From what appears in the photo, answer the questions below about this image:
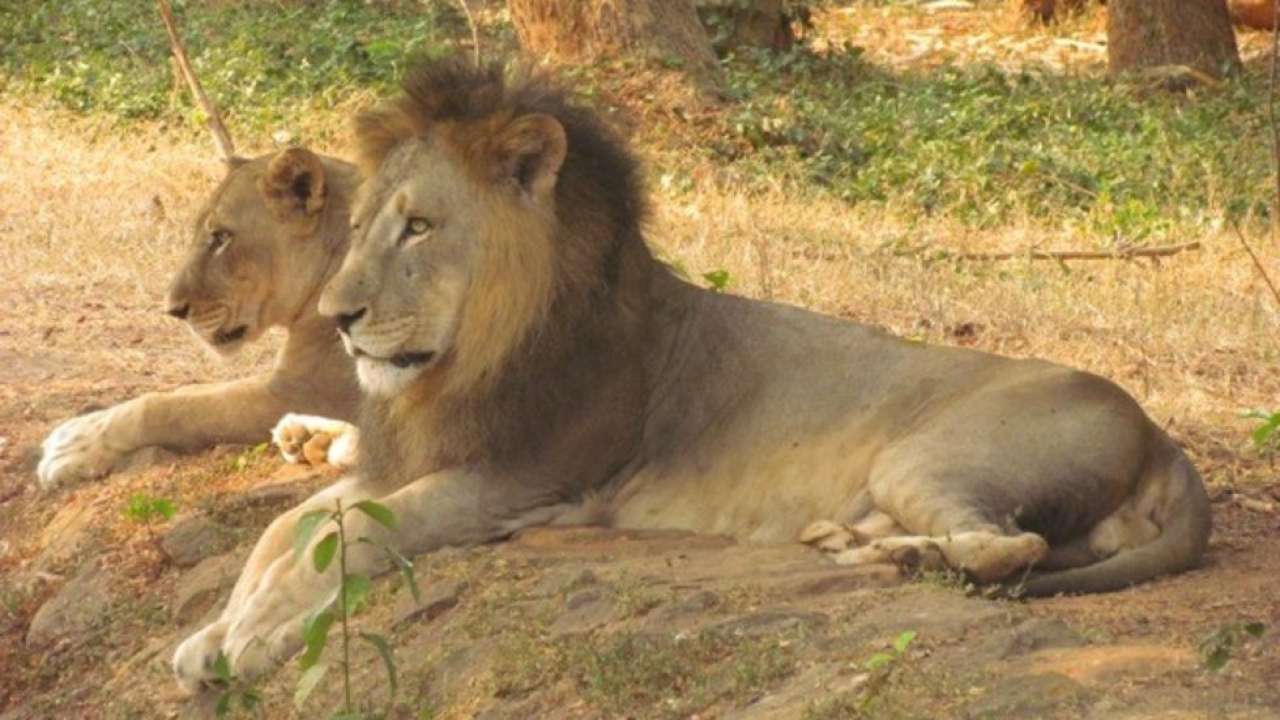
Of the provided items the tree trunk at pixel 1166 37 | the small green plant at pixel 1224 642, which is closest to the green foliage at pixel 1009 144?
the tree trunk at pixel 1166 37

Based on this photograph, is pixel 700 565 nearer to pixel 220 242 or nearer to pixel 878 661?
pixel 878 661

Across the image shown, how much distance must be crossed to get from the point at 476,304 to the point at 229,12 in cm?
1229

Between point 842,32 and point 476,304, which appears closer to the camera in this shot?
point 476,304

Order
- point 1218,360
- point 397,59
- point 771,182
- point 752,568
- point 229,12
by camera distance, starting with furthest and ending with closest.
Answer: point 229,12, point 397,59, point 771,182, point 1218,360, point 752,568

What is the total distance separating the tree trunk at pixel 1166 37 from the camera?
16.8 metres

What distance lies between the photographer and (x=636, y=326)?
229 inches

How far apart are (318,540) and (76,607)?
1150 millimetres

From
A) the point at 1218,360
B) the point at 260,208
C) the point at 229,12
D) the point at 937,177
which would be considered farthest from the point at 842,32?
the point at 260,208

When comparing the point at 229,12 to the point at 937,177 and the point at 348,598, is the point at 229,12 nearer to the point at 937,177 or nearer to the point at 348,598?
the point at 937,177

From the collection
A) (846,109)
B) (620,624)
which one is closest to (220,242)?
(620,624)

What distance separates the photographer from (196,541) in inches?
246

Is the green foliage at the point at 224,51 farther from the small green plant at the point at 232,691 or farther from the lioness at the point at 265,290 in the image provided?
the small green plant at the point at 232,691

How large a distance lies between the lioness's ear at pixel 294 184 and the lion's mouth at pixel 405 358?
1.21 m

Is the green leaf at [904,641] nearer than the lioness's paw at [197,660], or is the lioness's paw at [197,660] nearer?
the green leaf at [904,641]
